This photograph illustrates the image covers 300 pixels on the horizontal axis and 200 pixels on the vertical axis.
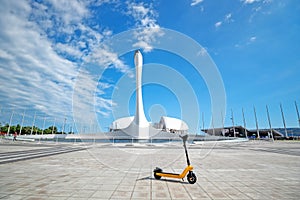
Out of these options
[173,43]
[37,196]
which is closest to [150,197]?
[37,196]

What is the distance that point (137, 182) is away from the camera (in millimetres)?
4152

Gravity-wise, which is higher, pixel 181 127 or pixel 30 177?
pixel 181 127

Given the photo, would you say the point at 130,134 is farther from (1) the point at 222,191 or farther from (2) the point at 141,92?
(1) the point at 222,191

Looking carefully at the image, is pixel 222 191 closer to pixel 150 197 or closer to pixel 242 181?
pixel 242 181

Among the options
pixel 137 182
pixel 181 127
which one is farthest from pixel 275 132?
pixel 137 182

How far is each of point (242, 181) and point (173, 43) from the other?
6.99 meters

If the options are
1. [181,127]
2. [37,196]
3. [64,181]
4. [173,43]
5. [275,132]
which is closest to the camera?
[37,196]

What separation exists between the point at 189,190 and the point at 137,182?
133cm

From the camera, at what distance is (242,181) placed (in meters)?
4.23

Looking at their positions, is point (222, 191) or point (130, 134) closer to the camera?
point (222, 191)

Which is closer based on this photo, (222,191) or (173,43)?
(222,191)

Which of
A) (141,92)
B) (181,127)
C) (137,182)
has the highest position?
(141,92)

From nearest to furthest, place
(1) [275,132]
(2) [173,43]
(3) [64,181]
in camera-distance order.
Answer: (3) [64,181] < (2) [173,43] < (1) [275,132]

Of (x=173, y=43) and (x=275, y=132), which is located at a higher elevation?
(x=173, y=43)
